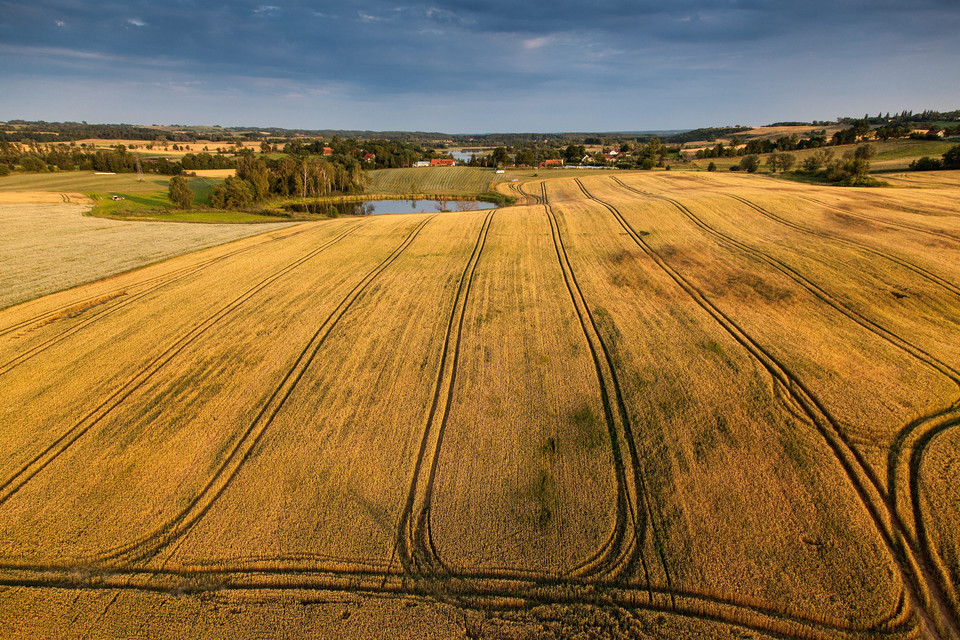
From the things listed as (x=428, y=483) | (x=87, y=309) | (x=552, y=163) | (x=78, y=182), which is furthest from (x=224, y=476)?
(x=552, y=163)

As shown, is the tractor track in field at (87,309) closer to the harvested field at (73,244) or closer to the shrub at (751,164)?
the harvested field at (73,244)

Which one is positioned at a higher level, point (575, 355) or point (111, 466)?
point (575, 355)

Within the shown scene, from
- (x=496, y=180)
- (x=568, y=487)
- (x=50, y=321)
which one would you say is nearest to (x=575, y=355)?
(x=568, y=487)

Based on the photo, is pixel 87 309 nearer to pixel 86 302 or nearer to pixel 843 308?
pixel 86 302

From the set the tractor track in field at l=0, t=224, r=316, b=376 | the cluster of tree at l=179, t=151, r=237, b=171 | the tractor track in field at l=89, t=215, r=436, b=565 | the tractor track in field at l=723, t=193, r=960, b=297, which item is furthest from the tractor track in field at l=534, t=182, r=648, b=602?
the cluster of tree at l=179, t=151, r=237, b=171

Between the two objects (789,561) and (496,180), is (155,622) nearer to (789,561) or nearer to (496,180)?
(789,561)

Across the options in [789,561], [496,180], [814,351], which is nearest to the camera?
[789,561]

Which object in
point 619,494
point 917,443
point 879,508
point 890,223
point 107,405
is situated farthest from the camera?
point 890,223
